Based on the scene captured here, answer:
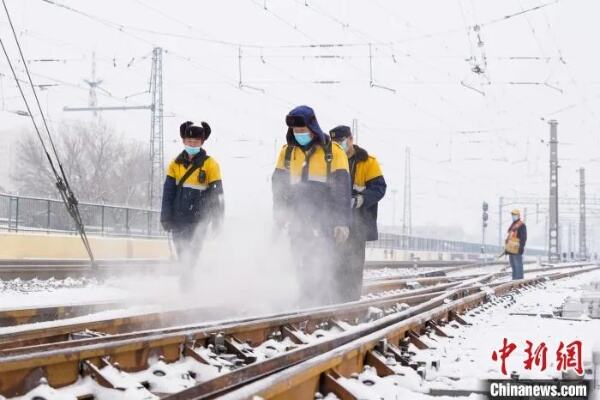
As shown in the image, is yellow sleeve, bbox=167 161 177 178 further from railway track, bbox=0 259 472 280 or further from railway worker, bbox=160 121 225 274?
railway track, bbox=0 259 472 280

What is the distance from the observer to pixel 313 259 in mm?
8398

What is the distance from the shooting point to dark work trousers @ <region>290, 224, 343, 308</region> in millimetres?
8398

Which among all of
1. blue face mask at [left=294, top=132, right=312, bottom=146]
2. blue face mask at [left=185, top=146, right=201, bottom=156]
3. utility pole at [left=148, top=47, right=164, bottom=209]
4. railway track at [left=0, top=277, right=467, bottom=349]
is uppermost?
utility pole at [left=148, top=47, right=164, bottom=209]

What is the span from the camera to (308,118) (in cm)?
800

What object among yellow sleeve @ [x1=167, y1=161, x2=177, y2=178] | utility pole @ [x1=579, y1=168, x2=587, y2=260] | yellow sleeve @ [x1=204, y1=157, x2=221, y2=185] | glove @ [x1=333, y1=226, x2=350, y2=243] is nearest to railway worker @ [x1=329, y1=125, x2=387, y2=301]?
glove @ [x1=333, y1=226, x2=350, y2=243]

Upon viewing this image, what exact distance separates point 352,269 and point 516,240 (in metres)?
8.87

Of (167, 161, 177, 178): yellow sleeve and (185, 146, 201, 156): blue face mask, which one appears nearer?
(185, 146, 201, 156): blue face mask

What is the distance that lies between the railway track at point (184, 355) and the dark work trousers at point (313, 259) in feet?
3.76

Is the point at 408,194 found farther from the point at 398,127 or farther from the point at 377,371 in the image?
the point at 377,371

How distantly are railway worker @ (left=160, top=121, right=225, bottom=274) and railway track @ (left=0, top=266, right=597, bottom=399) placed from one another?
7.00 ft

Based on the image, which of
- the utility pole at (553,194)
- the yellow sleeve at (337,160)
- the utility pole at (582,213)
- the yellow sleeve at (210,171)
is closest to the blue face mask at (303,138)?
the yellow sleeve at (337,160)

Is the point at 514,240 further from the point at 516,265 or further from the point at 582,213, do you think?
the point at 582,213

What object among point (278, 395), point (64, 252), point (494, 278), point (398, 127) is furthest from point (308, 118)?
point (398, 127)

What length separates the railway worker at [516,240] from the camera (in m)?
17.0
